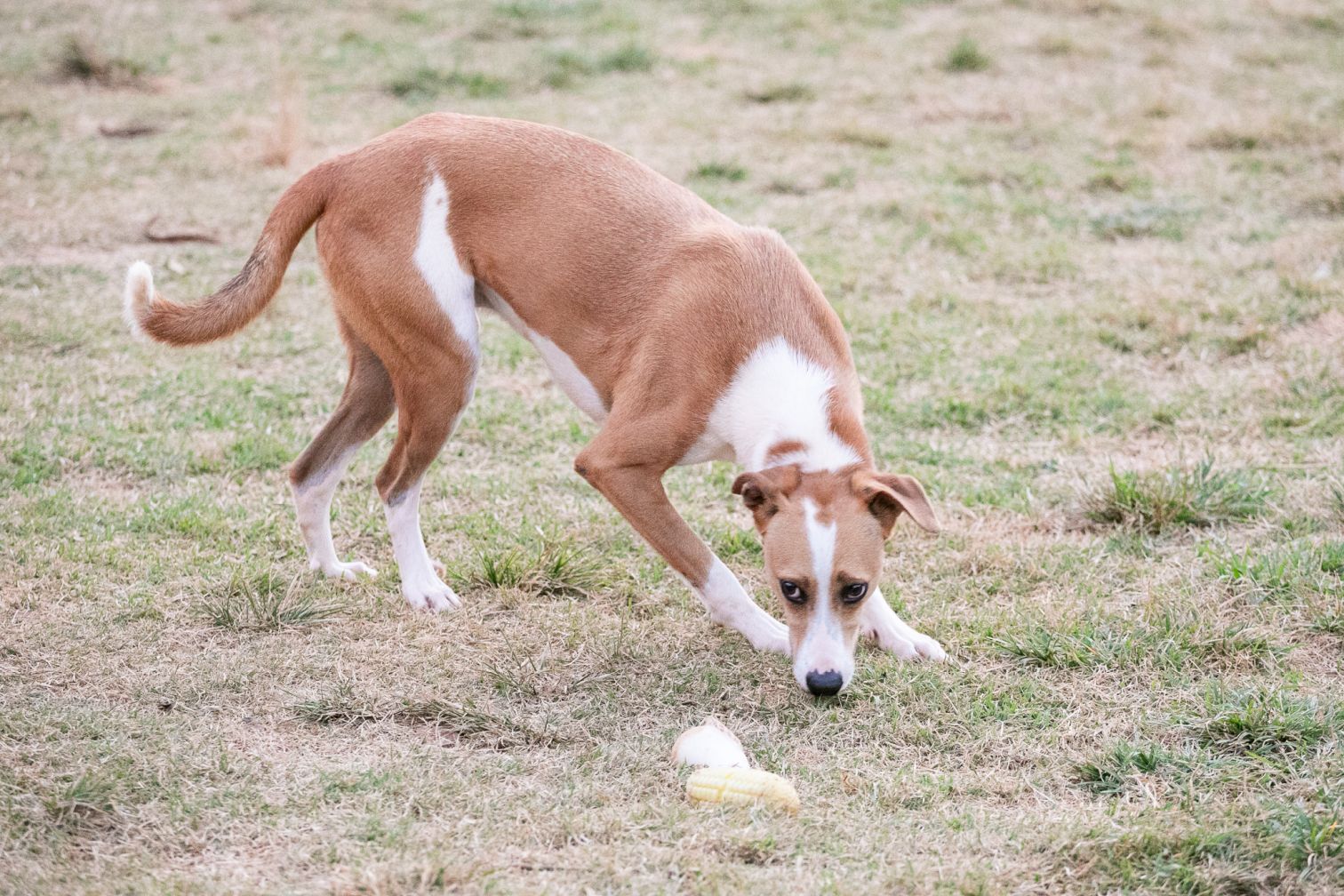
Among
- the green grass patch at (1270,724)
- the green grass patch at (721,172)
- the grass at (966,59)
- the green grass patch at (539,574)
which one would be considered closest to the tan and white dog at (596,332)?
the green grass patch at (539,574)

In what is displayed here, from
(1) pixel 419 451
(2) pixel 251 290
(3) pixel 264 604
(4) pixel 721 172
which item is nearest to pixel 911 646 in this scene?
(1) pixel 419 451

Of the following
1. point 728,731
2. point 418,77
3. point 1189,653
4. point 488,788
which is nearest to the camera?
point 488,788

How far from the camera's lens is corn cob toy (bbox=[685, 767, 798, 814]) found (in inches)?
133

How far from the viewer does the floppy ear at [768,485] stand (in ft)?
12.9

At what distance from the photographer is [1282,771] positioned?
3.51 meters

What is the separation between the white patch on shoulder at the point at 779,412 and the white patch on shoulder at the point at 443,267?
2.82ft

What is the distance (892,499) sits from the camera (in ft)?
12.6

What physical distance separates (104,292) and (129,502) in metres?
2.36

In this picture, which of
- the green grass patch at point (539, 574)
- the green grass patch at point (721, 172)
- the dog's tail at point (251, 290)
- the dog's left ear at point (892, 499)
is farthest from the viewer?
the green grass patch at point (721, 172)

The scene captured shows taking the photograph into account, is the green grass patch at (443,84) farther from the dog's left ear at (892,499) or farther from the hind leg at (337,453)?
the dog's left ear at (892,499)

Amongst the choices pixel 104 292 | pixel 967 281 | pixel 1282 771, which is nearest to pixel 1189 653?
pixel 1282 771

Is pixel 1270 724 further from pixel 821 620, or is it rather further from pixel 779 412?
pixel 779 412

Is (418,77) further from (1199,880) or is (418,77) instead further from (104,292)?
(1199,880)

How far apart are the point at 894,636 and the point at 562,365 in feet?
4.54
